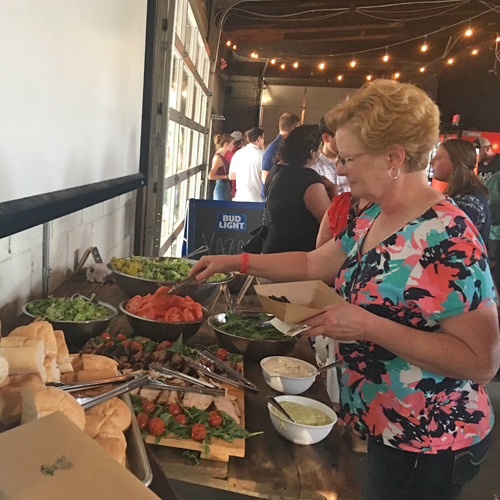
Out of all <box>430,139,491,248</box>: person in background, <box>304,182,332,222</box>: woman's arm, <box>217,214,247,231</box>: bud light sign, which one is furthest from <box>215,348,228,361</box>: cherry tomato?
<box>217,214,247,231</box>: bud light sign

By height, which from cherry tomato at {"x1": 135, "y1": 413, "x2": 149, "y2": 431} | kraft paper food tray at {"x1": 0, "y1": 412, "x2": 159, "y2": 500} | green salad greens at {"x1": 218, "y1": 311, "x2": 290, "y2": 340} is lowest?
cherry tomato at {"x1": 135, "y1": 413, "x2": 149, "y2": 431}

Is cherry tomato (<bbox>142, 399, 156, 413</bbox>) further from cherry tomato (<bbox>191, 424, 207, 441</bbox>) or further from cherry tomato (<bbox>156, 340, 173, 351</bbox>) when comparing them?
cherry tomato (<bbox>156, 340, 173, 351</bbox>)

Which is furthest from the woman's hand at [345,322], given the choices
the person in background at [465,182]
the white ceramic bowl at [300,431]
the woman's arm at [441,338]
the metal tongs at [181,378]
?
the person in background at [465,182]

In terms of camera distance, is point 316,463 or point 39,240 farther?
point 39,240

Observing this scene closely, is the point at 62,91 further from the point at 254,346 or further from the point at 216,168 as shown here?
the point at 216,168

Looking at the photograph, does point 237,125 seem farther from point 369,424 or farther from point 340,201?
point 369,424

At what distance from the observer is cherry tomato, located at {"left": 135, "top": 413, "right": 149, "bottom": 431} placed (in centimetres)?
121

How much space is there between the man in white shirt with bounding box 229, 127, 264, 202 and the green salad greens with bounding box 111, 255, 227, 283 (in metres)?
3.17

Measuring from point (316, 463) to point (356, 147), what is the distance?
0.87 metres

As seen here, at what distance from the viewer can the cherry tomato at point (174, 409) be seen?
1277mm

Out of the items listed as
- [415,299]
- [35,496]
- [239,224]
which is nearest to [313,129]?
[239,224]

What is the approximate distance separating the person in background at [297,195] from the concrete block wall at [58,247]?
1040 mm

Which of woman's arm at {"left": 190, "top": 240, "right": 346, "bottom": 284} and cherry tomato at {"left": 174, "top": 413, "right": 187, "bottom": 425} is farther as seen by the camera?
woman's arm at {"left": 190, "top": 240, "right": 346, "bottom": 284}

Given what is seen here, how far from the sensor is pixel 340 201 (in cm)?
233
